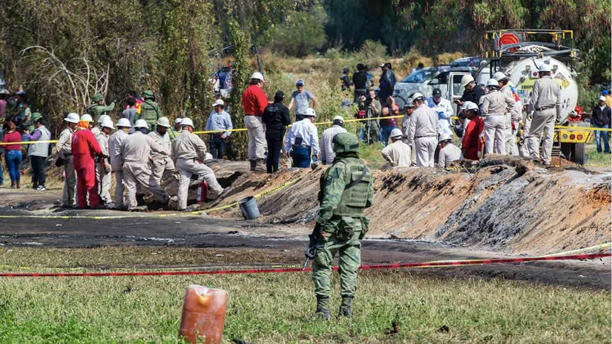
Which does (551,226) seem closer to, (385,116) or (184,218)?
(184,218)

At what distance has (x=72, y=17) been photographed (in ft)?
113

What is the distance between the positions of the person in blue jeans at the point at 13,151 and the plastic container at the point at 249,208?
989cm

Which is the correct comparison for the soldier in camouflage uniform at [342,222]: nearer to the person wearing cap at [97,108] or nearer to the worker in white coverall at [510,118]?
the worker in white coverall at [510,118]

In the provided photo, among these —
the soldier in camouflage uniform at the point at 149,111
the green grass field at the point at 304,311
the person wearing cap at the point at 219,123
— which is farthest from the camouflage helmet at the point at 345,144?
the person wearing cap at the point at 219,123

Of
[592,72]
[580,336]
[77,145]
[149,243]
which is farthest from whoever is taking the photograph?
[592,72]

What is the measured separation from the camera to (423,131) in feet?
78.4

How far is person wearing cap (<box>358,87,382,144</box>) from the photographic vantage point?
111 ft

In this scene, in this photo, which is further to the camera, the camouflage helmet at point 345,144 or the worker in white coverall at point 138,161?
the worker in white coverall at point 138,161

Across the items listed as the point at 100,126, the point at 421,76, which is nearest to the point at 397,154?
the point at 100,126

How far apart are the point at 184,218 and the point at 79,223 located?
2.16m

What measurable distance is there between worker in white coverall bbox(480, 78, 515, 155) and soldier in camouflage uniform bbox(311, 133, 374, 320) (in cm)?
1271

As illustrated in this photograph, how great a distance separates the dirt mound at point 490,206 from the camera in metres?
17.0

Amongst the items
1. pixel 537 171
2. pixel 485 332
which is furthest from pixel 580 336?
pixel 537 171

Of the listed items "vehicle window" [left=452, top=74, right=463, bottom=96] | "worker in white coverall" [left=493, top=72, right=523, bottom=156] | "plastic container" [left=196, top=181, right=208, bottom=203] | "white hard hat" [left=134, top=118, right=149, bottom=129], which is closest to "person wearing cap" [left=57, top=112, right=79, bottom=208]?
"white hard hat" [left=134, top=118, right=149, bottom=129]
